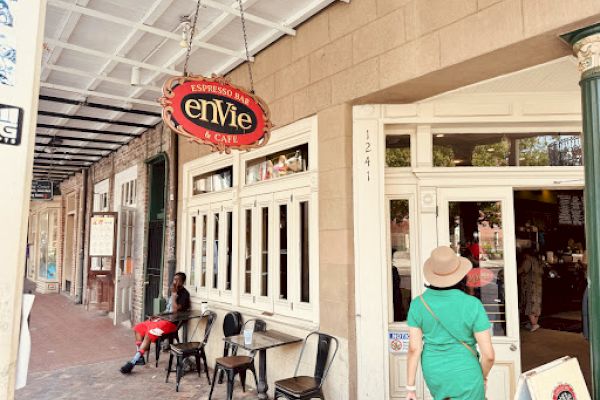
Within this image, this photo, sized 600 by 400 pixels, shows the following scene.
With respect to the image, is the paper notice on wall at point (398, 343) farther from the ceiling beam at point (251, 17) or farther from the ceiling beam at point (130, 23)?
the ceiling beam at point (130, 23)

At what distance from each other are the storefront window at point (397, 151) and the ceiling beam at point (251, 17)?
70.7 inches

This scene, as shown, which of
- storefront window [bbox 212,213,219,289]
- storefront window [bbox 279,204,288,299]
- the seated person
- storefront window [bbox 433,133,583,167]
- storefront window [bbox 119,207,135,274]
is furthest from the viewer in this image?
storefront window [bbox 119,207,135,274]

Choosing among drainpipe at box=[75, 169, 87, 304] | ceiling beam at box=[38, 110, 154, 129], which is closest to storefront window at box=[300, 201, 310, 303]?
ceiling beam at box=[38, 110, 154, 129]

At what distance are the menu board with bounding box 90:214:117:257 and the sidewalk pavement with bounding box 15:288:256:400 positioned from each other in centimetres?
164

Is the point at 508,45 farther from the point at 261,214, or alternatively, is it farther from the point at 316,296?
the point at 261,214

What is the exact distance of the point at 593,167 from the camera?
9.39 feet

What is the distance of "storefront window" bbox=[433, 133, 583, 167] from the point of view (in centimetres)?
411

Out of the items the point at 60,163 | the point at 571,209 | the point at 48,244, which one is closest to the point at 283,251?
the point at 571,209

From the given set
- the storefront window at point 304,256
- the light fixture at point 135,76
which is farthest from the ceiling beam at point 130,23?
the storefront window at point 304,256

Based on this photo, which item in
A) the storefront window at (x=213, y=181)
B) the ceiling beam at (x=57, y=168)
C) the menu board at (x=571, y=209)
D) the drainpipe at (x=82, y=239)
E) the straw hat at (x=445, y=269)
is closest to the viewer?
the straw hat at (x=445, y=269)

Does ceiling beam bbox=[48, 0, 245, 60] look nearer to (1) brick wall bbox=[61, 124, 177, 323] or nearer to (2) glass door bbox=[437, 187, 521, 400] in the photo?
(1) brick wall bbox=[61, 124, 177, 323]

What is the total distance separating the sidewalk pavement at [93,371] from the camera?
5.34 meters

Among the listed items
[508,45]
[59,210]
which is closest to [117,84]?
[508,45]

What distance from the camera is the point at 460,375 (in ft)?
8.95
